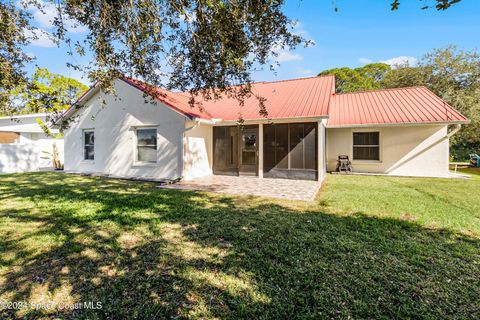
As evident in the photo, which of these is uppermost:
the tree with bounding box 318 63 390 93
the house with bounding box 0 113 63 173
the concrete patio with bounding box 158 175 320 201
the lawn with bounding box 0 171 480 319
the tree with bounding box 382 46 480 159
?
the tree with bounding box 318 63 390 93

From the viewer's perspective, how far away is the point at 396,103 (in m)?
13.0

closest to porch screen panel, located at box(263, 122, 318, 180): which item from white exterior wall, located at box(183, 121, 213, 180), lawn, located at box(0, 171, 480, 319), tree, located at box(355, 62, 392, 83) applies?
white exterior wall, located at box(183, 121, 213, 180)

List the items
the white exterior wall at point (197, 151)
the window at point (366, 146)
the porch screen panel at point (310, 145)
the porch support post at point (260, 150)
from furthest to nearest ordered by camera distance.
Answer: the window at point (366, 146) → the porch support post at point (260, 150) → the white exterior wall at point (197, 151) → the porch screen panel at point (310, 145)

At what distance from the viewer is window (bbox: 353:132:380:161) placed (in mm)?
12594

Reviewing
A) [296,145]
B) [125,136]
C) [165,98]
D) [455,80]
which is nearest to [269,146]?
[296,145]

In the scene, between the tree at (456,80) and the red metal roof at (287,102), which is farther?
the tree at (456,80)

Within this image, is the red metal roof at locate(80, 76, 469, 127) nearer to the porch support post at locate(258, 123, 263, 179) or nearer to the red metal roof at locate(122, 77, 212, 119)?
the red metal roof at locate(122, 77, 212, 119)

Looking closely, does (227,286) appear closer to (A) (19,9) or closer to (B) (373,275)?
(B) (373,275)

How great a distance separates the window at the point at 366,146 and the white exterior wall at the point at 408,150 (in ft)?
0.75

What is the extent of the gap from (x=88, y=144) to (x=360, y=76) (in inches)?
1258

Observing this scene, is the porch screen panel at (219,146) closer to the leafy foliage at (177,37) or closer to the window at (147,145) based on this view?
the window at (147,145)

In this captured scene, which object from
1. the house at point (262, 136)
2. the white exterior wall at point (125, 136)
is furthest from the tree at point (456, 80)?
the white exterior wall at point (125, 136)

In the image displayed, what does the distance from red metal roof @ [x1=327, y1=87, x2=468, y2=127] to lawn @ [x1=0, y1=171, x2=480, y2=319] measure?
21.0ft

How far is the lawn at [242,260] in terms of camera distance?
2.38m
